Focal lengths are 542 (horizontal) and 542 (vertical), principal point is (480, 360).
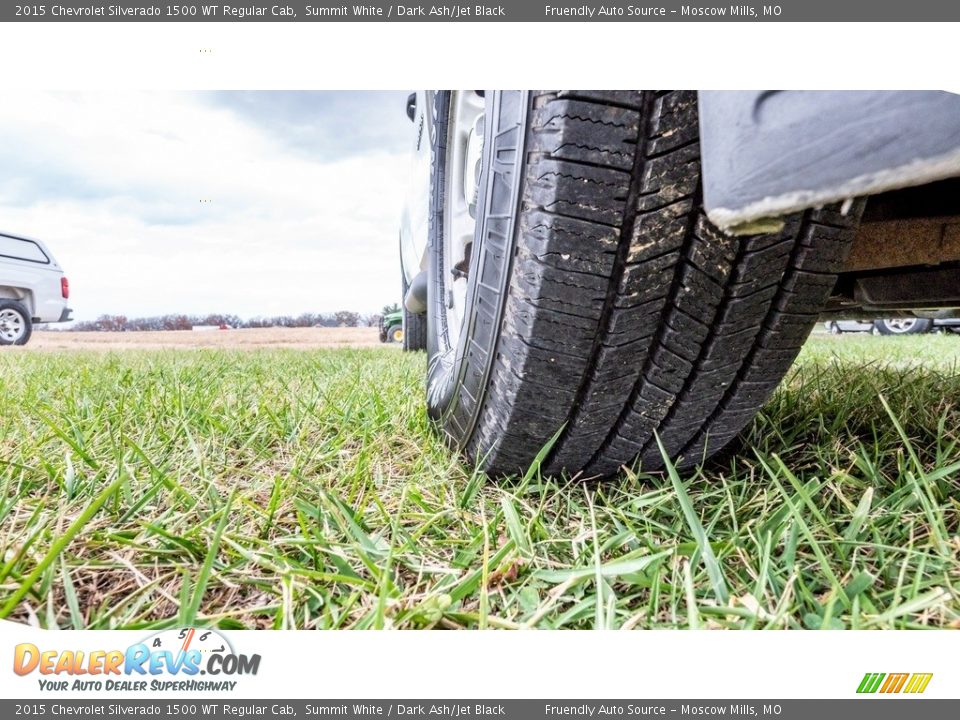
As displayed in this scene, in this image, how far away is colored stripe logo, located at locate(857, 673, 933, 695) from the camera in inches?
18.3

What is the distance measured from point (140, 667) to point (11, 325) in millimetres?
7541

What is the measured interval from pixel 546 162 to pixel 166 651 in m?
0.59

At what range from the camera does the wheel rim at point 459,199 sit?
3.65 ft

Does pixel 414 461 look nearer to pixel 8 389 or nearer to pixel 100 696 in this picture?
pixel 100 696

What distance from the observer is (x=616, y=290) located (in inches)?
23.5

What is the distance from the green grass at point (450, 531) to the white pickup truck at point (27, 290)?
19.7ft

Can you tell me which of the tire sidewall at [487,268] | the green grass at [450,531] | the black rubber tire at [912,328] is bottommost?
the black rubber tire at [912,328]

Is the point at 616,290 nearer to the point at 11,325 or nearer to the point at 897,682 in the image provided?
the point at 897,682

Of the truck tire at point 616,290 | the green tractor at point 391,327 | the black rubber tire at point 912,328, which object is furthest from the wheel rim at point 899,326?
the truck tire at point 616,290

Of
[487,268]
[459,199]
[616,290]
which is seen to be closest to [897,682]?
[616,290]

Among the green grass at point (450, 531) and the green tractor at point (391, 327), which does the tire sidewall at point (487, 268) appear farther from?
the green tractor at point (391, 327)

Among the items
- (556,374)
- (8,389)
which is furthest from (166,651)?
(8,389)

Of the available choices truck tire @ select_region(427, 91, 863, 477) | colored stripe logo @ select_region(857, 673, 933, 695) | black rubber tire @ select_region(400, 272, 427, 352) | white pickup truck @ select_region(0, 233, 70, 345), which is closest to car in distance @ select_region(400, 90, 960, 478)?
truck tire @ select_region(427, 91, 863, 477)

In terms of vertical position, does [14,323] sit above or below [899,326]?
below
